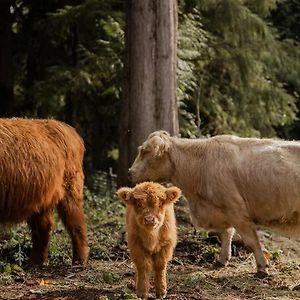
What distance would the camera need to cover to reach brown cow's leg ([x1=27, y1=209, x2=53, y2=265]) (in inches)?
340

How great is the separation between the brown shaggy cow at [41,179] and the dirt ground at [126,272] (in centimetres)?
36

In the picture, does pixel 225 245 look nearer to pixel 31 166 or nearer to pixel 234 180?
pixel 234 180

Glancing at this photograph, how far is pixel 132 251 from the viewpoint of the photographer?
636 cm

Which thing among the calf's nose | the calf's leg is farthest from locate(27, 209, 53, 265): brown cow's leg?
the calf's nose

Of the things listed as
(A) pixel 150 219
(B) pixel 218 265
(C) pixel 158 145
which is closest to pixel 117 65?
(C) pixel 158 145

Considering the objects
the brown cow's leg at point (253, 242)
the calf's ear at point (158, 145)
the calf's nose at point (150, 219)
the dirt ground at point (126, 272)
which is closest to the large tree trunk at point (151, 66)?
the dirt ground at point (126, 272)

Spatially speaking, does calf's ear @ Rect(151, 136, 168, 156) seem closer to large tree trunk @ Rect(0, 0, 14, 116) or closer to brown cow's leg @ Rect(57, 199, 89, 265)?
brown cow's leg @ Rect(57, 199, 89, 265)

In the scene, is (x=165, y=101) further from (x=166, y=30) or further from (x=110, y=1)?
(x=110, y=1)

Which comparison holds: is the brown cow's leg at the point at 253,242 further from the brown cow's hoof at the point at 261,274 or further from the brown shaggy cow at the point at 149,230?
the brown shaggy cow at the point at 149,230

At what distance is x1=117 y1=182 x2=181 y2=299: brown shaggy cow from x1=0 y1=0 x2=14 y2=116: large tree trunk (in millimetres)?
11355

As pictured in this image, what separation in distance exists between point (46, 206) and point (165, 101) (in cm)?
373

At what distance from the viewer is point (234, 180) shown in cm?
847

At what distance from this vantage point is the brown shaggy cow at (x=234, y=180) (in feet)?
27.2

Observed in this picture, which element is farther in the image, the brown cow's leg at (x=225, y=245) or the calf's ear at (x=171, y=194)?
the brown cow's leg at (x=225, y=245)
